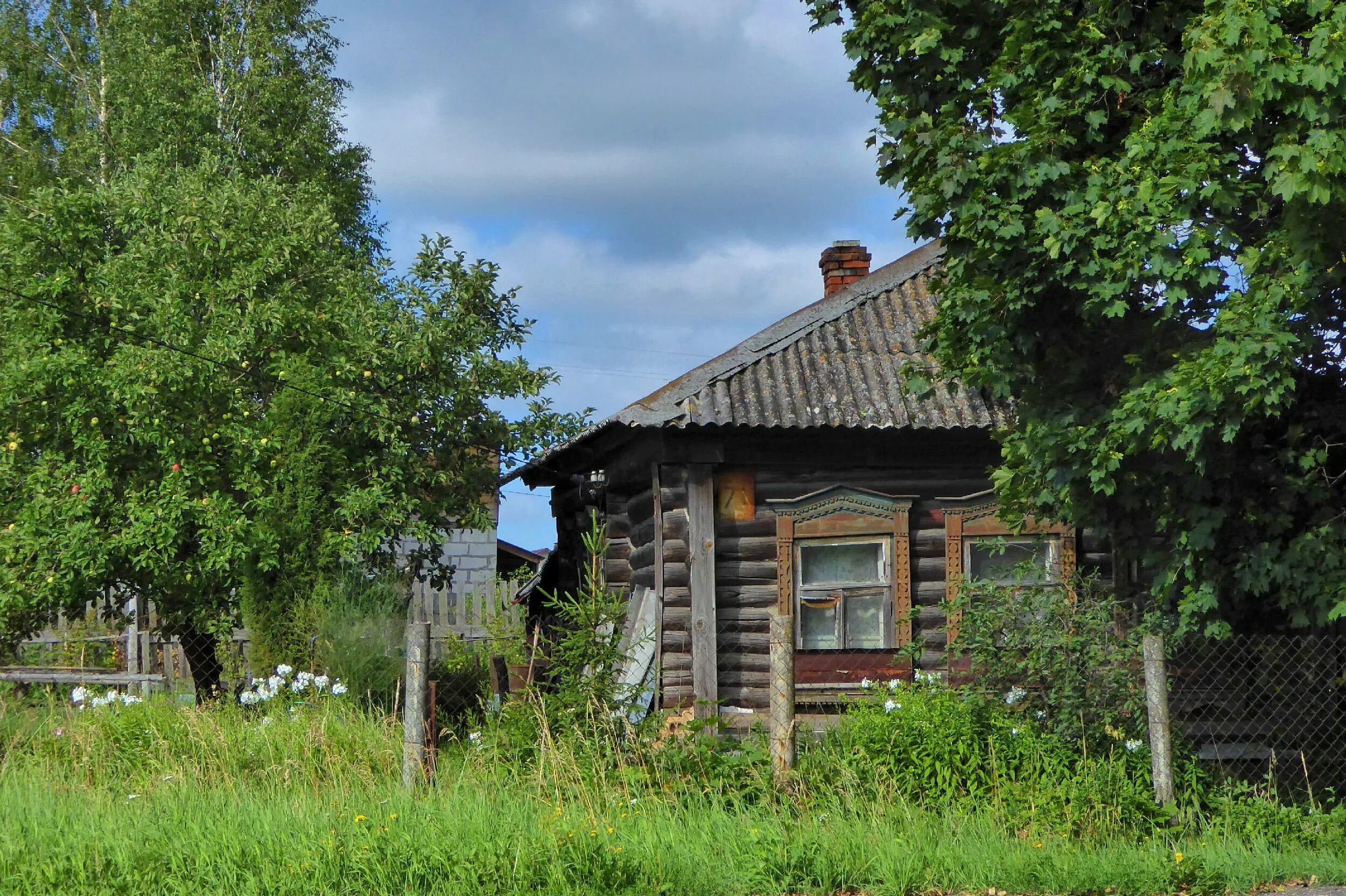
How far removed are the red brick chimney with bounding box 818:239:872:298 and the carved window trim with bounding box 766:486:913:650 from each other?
14.0 ft

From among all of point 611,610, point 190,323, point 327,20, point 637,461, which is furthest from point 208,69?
point 611,610

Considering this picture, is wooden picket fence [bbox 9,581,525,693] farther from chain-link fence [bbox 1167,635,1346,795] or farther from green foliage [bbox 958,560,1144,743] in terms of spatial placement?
chain-link fence [bbox 1167,635,1346,795]

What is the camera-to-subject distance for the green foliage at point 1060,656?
7.89 meters

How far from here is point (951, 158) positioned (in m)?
8.41

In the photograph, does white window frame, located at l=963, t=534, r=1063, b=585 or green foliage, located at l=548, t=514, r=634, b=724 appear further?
white window frame, located at l=963, t=534, r=1063, b=585

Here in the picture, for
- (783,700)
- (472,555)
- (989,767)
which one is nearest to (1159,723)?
(989,767)

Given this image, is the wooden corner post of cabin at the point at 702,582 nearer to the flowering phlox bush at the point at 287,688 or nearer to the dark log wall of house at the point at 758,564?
the dark log wall of house at the point at 758,564

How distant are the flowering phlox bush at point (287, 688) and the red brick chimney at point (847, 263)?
8.36 meters

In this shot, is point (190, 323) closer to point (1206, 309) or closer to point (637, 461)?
point (637, 461)

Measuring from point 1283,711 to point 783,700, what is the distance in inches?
148

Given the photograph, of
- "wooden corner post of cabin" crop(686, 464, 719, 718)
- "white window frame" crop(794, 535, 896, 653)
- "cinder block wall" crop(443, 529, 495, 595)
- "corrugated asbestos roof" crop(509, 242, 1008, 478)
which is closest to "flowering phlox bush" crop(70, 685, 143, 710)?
"corrugated asbestos roof" crop(509, 242, 1008, 478)

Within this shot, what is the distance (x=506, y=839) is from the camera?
6.28 meters

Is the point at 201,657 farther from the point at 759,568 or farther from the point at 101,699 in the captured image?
the point at 759,568

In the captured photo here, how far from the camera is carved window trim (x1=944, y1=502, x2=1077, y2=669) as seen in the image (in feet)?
39.1
